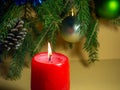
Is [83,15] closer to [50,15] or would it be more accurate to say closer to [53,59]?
[50,15]

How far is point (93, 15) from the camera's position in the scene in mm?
607

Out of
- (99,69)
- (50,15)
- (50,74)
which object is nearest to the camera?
(50,74)

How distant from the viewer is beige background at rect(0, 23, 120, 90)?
0.52 meters

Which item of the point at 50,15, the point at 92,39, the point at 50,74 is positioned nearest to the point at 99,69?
the point at 92,39

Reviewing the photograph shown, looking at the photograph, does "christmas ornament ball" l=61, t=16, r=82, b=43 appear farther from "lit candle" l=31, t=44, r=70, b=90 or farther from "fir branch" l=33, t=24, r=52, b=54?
"lit candle" l=31, t=44, r=70, b=90

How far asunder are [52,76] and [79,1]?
22 centimetres

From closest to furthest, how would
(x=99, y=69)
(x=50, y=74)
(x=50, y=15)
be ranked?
(x=50, y=74), (x=50, y=15), (x=99, y=69)

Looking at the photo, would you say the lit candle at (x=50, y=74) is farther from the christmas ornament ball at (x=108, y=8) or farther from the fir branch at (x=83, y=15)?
the christmas ornament ball at (x=108, y=8)

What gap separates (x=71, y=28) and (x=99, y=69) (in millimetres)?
134

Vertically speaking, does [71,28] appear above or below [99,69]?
above

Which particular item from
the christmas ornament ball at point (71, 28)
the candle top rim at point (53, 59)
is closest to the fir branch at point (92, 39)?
the christmas ornament ball at point (71, 28)

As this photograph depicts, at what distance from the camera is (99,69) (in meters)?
0.59

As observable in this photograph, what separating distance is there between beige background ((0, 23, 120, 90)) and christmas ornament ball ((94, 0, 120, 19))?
0.10 metres

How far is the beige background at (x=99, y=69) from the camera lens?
521mm
